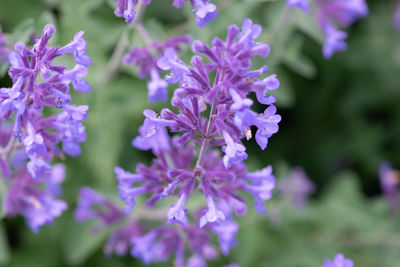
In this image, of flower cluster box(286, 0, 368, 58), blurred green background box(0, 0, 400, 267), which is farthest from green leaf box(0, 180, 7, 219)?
flower cluster box(286, 0, 368, 58)

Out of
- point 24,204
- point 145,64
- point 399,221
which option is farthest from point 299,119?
point 24,204

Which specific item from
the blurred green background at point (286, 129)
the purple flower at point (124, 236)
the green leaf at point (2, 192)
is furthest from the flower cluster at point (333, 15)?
the green leaf at point (2, 192)

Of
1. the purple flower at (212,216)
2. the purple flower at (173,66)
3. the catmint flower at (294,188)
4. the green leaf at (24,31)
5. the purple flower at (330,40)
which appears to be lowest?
the purple flower at (212,216)

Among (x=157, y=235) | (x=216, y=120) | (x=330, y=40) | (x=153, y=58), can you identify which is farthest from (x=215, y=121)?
(x=330, y=40)

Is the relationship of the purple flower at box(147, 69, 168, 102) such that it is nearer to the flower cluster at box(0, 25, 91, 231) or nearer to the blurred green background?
the blurred green background

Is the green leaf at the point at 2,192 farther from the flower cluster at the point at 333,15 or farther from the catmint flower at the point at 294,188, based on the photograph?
the catmint flower at the point at 294,188

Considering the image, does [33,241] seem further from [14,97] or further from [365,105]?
[365,105]
